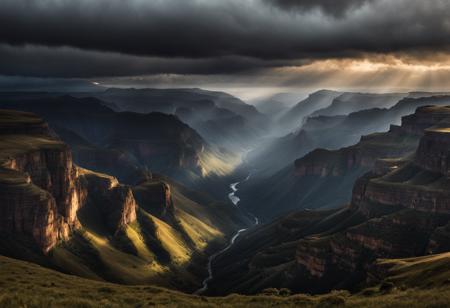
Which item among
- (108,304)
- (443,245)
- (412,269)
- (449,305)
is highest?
(449,305)

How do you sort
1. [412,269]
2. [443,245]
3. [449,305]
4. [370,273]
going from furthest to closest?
1. [443,245]
2. [370,273]
3. [412,269]
4. [449,305]

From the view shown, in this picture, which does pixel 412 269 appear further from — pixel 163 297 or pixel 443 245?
pixel 443 245

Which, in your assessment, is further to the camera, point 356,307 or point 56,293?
point 56,293

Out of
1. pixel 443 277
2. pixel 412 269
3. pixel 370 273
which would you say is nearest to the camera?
pixel 443 277

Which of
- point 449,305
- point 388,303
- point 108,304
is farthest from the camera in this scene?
point 108,304

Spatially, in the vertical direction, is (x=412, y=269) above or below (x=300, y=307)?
below

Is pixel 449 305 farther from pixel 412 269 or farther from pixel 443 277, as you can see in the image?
pixel 412 269

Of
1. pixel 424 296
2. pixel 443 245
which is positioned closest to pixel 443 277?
pixel 424 296

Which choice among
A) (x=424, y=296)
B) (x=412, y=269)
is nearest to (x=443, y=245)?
(x=412, y=269)

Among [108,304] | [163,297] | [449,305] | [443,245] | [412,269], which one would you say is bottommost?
[443,245]
